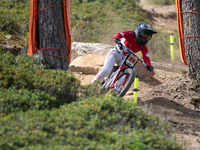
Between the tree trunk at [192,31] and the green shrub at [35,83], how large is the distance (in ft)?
10.9

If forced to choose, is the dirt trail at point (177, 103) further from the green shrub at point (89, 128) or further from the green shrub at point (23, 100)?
the green shrub at point (23, 100)

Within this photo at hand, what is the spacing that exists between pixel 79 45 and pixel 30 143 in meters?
7.60

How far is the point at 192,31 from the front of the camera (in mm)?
6227

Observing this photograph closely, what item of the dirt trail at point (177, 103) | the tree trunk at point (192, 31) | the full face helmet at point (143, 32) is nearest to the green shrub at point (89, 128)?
the dirt trail at point (177, 103)

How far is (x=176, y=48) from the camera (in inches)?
551

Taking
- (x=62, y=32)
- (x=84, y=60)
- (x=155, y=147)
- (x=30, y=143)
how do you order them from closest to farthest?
1. (x=30, y=143)
2. (x=155, y=147)
3. (x=62, y=32)
4. (x=84, y=60)

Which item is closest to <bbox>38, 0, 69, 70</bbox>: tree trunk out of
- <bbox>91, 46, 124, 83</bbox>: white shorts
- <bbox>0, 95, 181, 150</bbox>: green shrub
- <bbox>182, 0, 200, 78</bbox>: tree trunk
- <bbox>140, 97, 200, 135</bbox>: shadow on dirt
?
<bbox>91, 46, 124, 83</bbox>: white shorts

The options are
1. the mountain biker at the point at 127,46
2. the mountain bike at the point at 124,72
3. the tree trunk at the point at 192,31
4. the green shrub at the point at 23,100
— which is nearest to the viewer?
the green shrub at the point at 23,100

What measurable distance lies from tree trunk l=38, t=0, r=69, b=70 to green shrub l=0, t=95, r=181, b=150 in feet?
5.25

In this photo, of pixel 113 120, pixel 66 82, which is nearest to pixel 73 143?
pixel 113 120

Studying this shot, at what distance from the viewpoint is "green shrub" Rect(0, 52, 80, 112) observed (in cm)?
376

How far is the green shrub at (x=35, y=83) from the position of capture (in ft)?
12.3

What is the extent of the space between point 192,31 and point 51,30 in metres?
3.46

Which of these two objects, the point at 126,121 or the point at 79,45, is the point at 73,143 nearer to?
the point at 126,121
